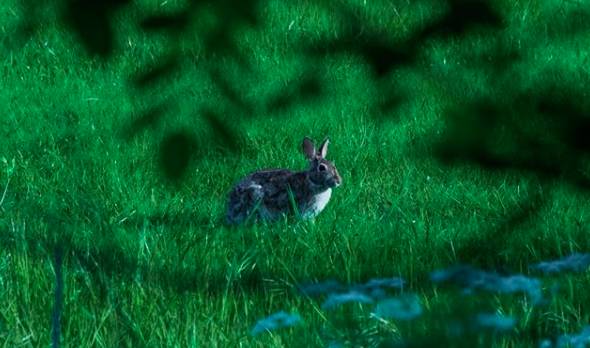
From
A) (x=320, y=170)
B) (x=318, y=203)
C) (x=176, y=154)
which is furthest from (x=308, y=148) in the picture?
(x=176, y=154)

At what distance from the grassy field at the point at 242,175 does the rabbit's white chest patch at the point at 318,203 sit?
0.10m

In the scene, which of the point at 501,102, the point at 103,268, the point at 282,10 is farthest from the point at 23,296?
the point at 282,10

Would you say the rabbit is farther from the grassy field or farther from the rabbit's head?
the grassy field

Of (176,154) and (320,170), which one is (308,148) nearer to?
(320,170)

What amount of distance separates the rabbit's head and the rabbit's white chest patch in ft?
0.15

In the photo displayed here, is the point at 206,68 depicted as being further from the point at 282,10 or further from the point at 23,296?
the point at 282,10

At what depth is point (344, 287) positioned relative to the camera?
4.02 meters

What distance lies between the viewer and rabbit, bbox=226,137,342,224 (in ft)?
17.3

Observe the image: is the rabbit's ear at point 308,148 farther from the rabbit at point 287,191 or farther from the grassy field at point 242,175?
the grassy field at point 242,175

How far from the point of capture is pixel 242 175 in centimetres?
595

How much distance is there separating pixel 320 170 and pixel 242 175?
0.65 meters

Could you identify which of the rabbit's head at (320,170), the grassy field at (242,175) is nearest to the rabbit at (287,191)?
the rabbit's head at (320,170)

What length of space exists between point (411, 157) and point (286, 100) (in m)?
2.16

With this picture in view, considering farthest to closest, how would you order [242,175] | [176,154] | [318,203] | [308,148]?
[242,175] → [308,148] → [318,203] → [176,154]
